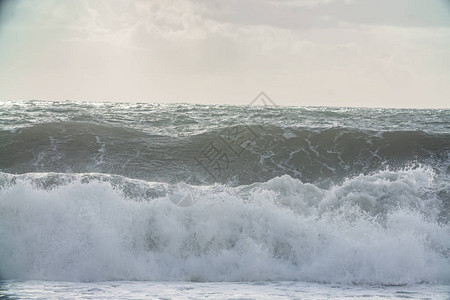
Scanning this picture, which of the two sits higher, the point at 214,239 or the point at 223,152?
the point at 223,152

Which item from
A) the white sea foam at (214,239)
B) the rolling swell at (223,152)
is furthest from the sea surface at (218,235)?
the rolling swell at (223,152)

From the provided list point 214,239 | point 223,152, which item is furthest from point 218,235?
point 223,152

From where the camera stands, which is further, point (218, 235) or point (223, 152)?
point (223, 152)

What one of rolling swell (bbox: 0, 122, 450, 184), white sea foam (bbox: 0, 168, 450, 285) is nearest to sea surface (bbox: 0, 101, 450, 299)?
white sea foam (bbox: 0, 168, 450, 285)

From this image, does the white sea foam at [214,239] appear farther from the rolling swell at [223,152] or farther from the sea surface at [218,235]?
the rolling swell at [223,152]

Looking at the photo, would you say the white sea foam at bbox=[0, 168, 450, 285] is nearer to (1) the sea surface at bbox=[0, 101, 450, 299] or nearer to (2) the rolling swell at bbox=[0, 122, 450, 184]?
(1) the sea surface at bbox=[0, 101, 450, 299]

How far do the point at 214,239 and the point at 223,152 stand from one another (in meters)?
6.33

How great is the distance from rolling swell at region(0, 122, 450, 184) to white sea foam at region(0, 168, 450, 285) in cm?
325

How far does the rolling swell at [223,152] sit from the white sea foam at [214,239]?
128 inches

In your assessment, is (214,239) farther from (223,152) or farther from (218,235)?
(223,152)

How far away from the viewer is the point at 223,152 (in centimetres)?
1393

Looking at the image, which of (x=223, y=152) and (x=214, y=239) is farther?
(x=223, y=152)

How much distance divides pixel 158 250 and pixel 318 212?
9.13 feet

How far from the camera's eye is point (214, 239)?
7719 millimetres
